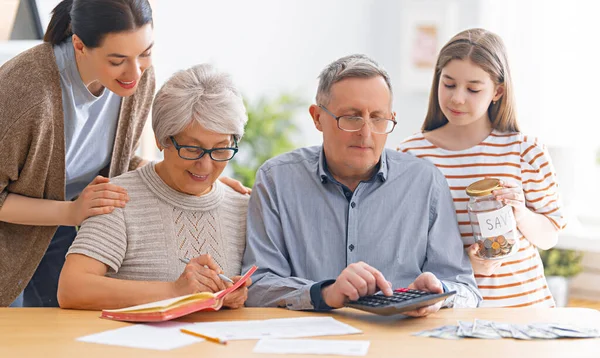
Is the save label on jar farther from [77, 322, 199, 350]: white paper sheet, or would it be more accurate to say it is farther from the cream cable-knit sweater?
[77, 322, 199, 350]: white paper sheet

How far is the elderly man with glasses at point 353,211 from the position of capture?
1992 mm

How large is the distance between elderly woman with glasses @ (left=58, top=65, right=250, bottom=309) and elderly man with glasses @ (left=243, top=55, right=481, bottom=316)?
124mm

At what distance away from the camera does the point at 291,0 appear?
230 inches

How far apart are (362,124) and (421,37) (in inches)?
147

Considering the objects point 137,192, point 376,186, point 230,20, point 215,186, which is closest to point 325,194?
point 376,186

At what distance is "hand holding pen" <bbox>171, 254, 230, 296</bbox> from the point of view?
1.77 metres

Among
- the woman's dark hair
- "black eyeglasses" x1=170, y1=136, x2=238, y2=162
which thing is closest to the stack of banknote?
"black eyeglasses" x1=170, y1=136, x2=238, y2=162

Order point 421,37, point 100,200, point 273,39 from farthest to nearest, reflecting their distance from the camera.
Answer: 1. point 273,39
2. point 421,37
3. point 100,200

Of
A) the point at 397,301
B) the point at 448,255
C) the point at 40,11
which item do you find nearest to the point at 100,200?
the point at 397,301

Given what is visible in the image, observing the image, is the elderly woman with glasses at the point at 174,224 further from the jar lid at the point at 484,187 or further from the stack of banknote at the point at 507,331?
the jar lid at the point at 484,187

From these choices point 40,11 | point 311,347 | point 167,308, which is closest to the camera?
point 311,347

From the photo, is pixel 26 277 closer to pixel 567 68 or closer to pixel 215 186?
pixel 215 186

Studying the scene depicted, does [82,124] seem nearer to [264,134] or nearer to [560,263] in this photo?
[264,134]

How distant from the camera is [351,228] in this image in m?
2.03
